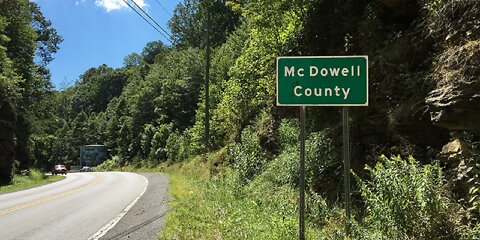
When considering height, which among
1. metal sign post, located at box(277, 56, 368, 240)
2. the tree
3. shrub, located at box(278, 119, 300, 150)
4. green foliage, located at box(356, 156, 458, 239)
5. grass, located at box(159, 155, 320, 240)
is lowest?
grass, located at box(159, 155, 320, 240)

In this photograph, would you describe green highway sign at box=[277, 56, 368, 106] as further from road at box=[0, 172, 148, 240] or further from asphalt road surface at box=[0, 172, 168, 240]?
road at box=[0, 172, 148, 240]

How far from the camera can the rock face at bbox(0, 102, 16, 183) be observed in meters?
31.5

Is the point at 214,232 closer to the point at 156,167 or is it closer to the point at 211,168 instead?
the point at 211,168

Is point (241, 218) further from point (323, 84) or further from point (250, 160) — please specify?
point (250, 160)

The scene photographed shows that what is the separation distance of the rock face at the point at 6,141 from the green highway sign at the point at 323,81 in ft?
101

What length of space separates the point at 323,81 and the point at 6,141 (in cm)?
3230

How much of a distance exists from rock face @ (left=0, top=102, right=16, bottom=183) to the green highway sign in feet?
101

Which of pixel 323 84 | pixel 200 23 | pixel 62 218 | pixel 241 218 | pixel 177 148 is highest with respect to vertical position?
pixel 200 23

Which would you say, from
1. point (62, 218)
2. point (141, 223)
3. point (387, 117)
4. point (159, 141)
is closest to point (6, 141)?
point (62, 218)

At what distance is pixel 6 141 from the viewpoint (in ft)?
106

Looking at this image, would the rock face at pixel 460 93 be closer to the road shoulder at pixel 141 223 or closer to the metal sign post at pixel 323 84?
the metal sign post at pixel 323 84

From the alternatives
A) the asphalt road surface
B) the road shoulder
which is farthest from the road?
the road shoulder

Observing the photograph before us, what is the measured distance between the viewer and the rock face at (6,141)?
103ft

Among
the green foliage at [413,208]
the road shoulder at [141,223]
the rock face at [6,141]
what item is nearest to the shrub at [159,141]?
the rock face at [6,141]
